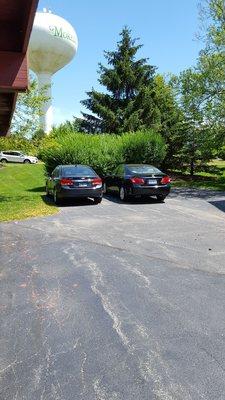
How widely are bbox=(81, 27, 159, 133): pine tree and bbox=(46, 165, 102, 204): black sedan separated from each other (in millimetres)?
22339

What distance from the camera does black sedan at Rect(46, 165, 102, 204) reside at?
52.5 feet

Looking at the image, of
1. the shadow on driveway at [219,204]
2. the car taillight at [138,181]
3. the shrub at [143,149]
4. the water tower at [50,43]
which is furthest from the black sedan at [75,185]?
the water tower at [50,43]

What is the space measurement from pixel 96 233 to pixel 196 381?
7006 mm

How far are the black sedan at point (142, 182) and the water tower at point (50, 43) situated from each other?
140ft

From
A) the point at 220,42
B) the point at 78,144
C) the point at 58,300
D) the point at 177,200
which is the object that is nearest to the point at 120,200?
the point at 177,200

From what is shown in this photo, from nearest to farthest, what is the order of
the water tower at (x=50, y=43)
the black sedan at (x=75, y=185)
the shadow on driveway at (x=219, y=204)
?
the shadow on driveway at (x=219, y=204) < the black sedan at (x=75, y=185) < the water tower at (x=50, y=43)

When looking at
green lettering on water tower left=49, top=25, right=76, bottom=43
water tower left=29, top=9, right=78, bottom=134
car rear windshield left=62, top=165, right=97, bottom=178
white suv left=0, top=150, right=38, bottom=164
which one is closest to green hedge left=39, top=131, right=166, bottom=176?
car rear windshield left=62, top=165, right=97, bottom=178

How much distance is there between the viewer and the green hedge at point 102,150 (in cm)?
2361

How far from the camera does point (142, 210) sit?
578 inches

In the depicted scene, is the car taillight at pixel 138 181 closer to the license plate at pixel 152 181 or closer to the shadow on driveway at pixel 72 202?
the license plate at pixel 152 181

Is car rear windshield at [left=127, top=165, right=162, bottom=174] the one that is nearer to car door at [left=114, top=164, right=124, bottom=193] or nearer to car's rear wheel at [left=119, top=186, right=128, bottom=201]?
car door at [left=114, top=164, right=124, bottom=193]

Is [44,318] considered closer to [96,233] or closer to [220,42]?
[96,233]

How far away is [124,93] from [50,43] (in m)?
24.2

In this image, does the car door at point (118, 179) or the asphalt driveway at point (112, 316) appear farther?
the car door at point (118, 179)
